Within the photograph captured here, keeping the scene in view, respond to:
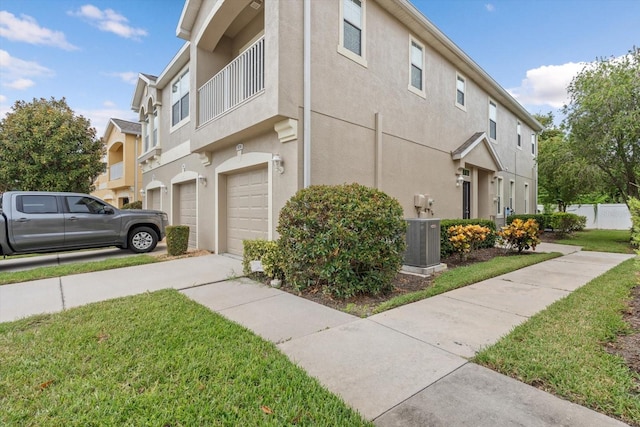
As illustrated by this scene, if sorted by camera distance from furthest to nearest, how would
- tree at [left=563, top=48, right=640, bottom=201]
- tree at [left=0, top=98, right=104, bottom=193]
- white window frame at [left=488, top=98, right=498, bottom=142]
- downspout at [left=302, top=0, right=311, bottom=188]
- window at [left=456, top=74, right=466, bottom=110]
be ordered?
1. white window frame at [left=488, top=98, right=498, bottom=142]
2. tree at [left=0, top=98, right=104, bottom=193]
3. window at [left=456, top=74, right=466, bottom=110]
4. tree at [left=563, top=48, right=640, bottom=201]
5. downspout at [left=302, top=0, right=311, bottom=188]

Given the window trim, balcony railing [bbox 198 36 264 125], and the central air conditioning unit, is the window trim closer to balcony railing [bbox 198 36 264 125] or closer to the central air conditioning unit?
the central air conditioning unit

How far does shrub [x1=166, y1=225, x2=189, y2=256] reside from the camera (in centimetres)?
880

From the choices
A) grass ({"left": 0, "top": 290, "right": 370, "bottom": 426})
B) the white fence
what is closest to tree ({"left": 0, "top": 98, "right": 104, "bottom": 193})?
grass ({"left": 0, "top": 290, "right": 370, "bottom": 426})

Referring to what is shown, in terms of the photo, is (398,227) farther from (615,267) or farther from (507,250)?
(507,250)

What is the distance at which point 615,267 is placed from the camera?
22.6ft

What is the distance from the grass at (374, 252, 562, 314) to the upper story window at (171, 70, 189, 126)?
403 inches

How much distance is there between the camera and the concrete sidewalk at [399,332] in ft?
7.04

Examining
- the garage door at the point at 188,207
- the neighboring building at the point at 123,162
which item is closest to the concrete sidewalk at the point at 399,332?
the garage door at the point at 188,207

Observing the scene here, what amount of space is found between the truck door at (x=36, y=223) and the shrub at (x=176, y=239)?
2693 millimetres

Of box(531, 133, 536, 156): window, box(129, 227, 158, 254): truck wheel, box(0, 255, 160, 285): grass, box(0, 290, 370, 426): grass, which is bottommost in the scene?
box(0, 290, 370, 426): grass

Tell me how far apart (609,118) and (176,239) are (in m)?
14.9

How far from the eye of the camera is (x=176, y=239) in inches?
348

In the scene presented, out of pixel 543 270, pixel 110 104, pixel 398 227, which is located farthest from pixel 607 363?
pixel 110 104

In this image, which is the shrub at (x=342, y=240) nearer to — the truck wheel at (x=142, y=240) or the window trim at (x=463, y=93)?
the truck wheel at (x=142, y=240)
